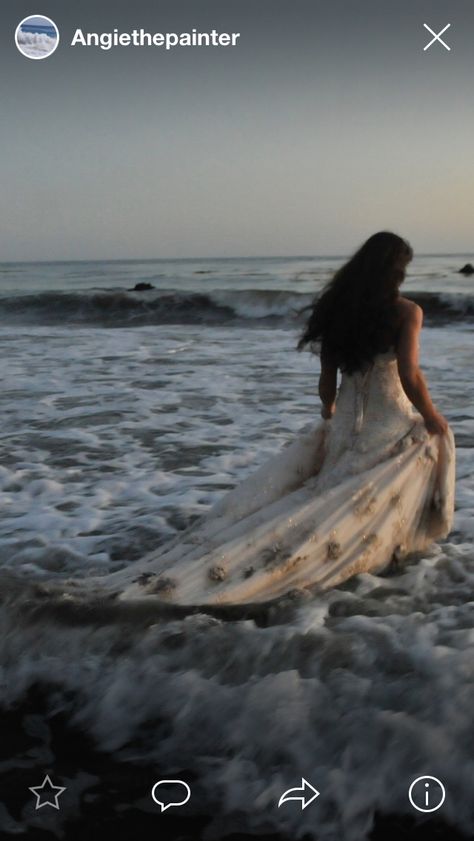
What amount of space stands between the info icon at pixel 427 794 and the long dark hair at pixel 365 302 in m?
2.01

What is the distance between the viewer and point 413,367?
4.22 metres

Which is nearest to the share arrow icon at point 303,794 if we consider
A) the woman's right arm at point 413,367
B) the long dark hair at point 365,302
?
the woman's right arm at point 413,367

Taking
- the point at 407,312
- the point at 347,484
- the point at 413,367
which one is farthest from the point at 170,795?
the point at 407,312

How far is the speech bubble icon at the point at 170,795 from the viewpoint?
9.47 feet

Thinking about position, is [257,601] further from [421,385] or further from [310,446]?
[421,385]

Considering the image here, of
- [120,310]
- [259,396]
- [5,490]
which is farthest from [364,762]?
[120,310]

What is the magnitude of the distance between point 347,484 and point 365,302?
865 mm

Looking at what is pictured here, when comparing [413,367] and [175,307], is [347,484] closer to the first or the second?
[413,367]

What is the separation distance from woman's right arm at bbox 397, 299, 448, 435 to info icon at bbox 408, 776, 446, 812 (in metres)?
1.82

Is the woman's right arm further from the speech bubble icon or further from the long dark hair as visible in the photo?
the speech bubble icon

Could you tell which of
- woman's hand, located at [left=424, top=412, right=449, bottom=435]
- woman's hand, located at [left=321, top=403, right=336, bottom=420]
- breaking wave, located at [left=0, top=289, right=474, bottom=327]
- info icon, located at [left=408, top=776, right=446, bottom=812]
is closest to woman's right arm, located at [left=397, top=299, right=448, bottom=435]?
woman's hand, located at [left=424, top=412, right=449, bottom=435]

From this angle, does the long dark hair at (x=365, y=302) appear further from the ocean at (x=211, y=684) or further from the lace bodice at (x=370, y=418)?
the ocean at (x=211, y=684)

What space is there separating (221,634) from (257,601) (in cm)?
29

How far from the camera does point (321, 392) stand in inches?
181
